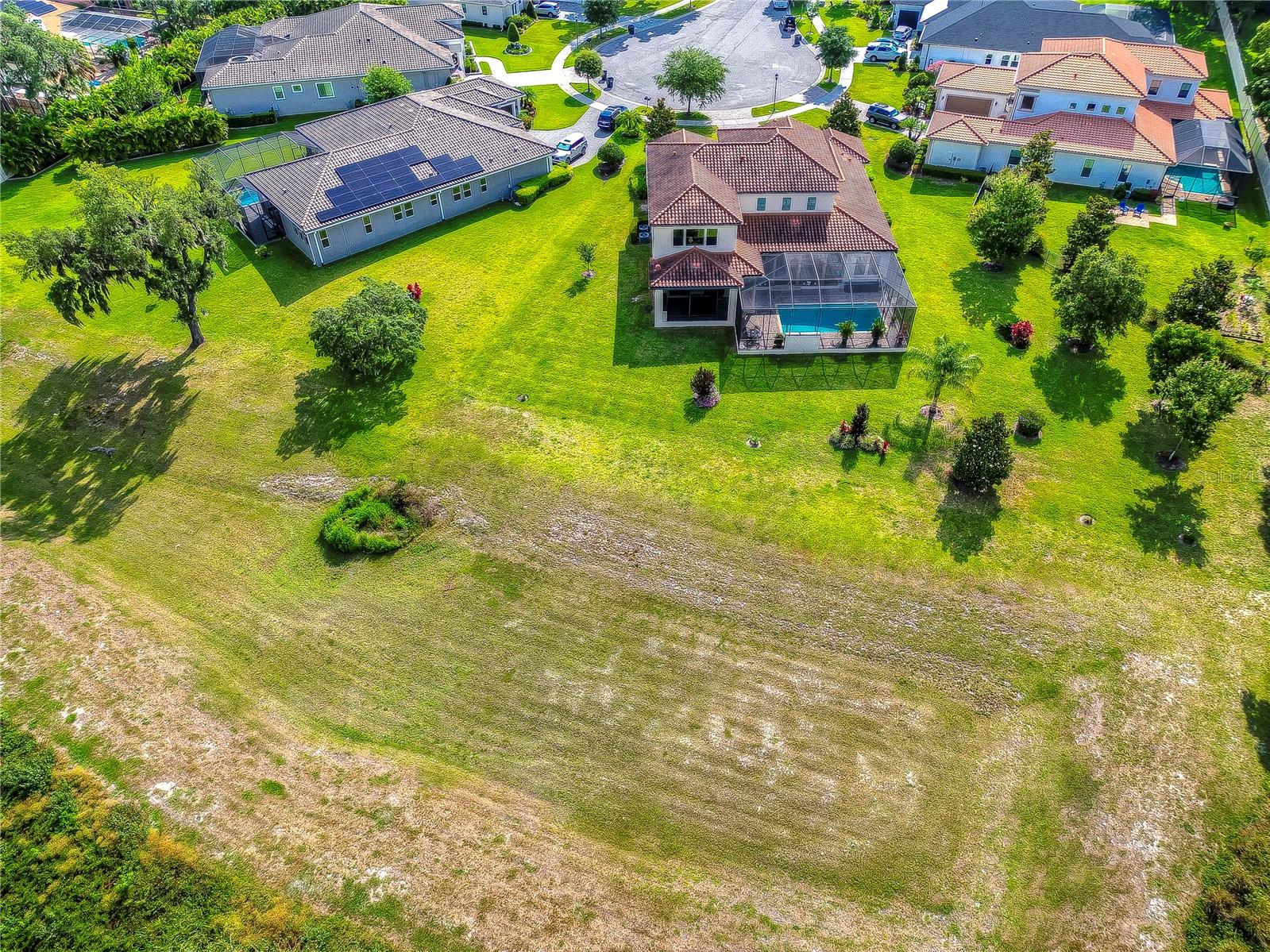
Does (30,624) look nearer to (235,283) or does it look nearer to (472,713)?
(472,713)

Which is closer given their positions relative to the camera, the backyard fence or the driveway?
the backyard fence

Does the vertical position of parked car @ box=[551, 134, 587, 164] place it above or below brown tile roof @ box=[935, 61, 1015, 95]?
below

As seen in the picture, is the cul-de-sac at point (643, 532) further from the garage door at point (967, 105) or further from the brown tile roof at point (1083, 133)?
the garage door at point (967, 105)

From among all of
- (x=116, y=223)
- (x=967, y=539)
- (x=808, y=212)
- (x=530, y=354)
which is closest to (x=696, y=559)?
(x=967, y=539)

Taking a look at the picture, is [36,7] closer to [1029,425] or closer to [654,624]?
[654,624]

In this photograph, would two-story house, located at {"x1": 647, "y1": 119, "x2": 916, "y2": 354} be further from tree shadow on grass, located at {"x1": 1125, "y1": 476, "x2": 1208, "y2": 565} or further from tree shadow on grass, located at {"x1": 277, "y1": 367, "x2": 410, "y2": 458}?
tree shadow on grass, located at {"x1": 277, "y1": 367, "x2": 410, "y2": 458}

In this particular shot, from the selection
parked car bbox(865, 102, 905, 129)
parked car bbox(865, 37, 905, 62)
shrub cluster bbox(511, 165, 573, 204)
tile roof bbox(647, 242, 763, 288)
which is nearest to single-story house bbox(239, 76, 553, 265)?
shrub cluster bbox(511, 165, 573, 204)

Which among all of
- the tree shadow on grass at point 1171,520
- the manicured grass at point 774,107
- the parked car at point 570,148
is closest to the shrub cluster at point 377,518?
the tree shadow on grass at point 1171,520
